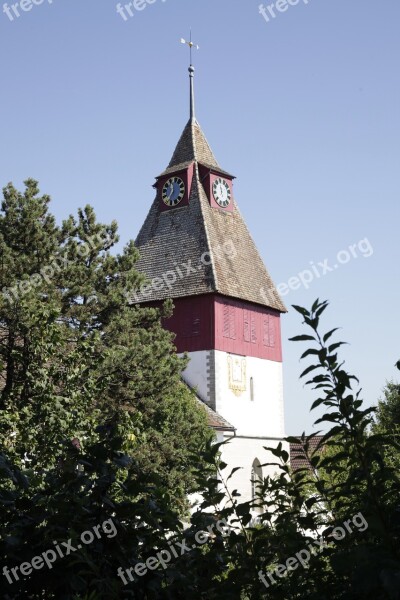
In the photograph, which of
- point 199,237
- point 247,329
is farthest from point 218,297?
point 199,237

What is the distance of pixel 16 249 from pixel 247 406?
22.2 m

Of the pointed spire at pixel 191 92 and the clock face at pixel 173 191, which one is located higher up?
the pointed spire at pixel 191 92

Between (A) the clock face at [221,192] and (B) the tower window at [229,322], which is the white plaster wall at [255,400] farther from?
(A) the clock face at [221,192]

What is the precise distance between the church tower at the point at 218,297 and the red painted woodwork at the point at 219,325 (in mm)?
52

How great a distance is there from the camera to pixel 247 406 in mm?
38281

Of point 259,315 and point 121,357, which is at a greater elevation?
point 259,315

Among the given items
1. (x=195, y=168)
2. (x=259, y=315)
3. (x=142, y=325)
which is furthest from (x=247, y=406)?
(x=142, y=325)

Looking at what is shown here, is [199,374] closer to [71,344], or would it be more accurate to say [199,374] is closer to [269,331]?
[269,331]

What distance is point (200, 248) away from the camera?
38.2 meters

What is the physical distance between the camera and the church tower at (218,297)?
37.0 m

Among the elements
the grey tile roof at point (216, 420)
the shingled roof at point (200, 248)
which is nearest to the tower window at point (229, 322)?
the shingled roof at point (200, 248)

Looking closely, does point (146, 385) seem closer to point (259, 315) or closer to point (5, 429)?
point (5, 429)

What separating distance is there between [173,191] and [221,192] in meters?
2.71

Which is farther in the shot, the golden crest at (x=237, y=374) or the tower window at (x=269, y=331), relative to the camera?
the tower window at (x=269, y=331)
